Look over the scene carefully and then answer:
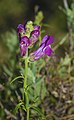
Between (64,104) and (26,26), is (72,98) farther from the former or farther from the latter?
(26,26)

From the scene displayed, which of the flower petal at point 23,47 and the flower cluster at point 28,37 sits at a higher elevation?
the flower cluster at point 28,37

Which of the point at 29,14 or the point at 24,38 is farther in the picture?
the point at 29,14

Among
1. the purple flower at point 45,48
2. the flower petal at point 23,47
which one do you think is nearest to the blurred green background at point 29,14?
the purple flower at point 45,48

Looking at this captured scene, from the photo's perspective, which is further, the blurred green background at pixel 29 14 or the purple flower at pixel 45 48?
the blurred green background at pixel 29 14

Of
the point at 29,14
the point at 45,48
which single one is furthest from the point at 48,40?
the point at 29,14

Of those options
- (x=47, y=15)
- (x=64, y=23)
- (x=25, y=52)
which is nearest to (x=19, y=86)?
(x=25, y=52)

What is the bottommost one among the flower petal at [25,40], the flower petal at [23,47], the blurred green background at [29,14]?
the flower petal at [23,47]

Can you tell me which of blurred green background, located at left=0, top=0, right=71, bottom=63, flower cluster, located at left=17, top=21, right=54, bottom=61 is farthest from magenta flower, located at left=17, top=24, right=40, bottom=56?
blurred green background, located at left=0, top=0, right=71, bottom=63

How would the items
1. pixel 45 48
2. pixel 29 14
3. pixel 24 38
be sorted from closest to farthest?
pixel 24 38
pixel 45 48
pixel 29 14

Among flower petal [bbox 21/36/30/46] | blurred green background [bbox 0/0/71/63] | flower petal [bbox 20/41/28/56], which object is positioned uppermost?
blurred green background [bbox 0/0/71/63]

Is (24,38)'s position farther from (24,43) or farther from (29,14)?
(29,14)

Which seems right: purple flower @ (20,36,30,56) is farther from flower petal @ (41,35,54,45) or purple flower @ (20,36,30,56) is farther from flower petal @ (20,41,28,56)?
flower petal @ (41,35,54,45)

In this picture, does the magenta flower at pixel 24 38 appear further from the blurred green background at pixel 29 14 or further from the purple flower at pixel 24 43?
the blurred green background at pixel 29 14
